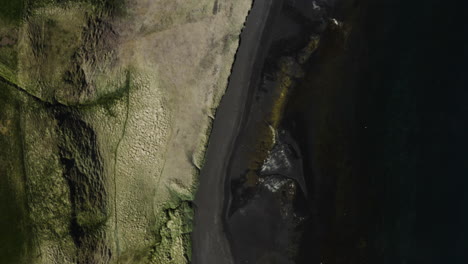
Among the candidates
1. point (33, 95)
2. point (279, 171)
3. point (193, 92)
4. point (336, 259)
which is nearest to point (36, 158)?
point (33, 95)

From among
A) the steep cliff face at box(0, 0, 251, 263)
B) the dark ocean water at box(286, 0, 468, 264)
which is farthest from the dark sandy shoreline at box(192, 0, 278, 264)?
the dark ocean water at box(286, 0, 468, 264)

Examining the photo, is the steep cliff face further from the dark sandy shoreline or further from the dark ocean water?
the dark ocean water

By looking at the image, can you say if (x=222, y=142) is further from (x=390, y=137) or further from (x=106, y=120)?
(x=390, y=137)

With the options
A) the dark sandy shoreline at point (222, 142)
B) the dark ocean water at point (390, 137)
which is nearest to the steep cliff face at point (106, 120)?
the dark sandy shoreline at point (222, 142)

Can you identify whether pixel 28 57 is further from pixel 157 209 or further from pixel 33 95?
pixel 157 209

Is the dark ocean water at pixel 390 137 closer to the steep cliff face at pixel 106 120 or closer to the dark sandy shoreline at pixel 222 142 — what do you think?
the dark sandy shoreline at pixel 222 142

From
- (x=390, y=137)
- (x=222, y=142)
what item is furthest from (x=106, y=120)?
(x=390, y=137)
